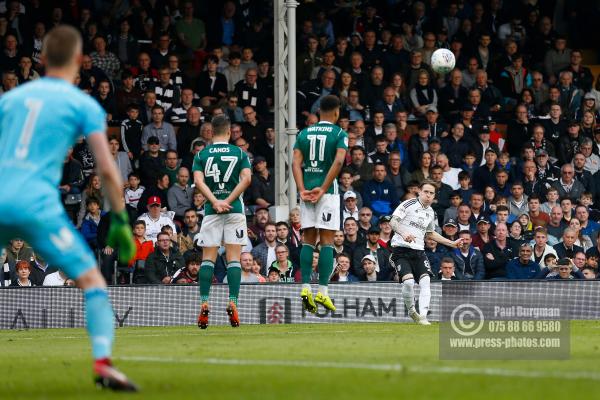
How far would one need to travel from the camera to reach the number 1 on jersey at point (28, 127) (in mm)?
7145

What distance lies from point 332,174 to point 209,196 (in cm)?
142

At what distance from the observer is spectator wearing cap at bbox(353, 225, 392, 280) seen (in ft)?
61.9

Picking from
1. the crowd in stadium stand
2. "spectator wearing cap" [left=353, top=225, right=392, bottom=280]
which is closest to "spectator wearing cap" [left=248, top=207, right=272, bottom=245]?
the crowd in stadium stand

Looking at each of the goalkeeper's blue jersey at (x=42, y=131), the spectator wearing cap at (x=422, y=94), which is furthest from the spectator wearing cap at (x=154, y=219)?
the goalkeeper's blue jersey at (x=42, y=131)

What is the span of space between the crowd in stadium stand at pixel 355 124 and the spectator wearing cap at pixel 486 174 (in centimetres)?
3

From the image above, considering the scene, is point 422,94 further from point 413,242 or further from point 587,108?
point 413,242

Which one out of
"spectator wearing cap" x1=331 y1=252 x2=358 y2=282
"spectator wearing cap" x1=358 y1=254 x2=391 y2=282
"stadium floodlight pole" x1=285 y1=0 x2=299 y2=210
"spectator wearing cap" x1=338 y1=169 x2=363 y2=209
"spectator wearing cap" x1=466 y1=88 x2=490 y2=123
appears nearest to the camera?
"spectator wearing cap" x1=331 y1=252 x2=358 y2=282

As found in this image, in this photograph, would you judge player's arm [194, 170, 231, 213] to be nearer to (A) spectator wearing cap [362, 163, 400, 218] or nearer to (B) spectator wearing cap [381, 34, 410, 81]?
(A) spectator wearing cap [362, 163, 400, 218]

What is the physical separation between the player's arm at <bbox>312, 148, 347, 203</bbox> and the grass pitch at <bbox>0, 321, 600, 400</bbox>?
2140 mm

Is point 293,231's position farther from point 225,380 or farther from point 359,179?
point 225,380

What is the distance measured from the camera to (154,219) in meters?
19.2

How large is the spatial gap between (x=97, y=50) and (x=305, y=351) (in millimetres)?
12600

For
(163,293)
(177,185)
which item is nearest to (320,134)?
(163,293)

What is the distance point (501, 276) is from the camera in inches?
779
